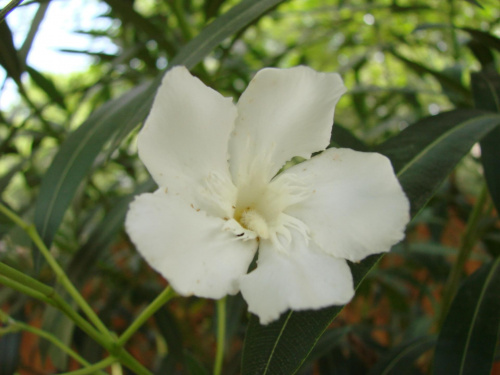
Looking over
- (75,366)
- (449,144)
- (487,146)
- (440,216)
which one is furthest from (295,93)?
(75,366)


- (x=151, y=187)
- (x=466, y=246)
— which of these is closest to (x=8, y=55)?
(x=151, y=187)

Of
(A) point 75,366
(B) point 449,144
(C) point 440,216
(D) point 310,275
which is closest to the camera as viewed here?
(D) point 310,275

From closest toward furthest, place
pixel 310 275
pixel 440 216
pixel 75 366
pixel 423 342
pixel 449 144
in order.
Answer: pixel 310 275
pixel 449 144
pixel 423 342
pixel 440 216
pixel 75 366

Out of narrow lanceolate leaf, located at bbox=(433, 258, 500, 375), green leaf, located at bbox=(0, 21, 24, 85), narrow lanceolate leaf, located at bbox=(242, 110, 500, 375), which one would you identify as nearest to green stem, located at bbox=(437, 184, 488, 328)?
narrow lanceolate leaf, located at bbox=(433, 258, 500, 375)

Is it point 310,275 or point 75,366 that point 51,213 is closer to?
point 310,275

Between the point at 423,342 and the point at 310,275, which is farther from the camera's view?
the point at 423,342

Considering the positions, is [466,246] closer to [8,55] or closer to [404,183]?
[404,183]

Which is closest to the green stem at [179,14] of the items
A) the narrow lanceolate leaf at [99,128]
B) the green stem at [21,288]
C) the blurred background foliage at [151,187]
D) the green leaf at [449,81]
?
the blurred background foliage at [151,187]

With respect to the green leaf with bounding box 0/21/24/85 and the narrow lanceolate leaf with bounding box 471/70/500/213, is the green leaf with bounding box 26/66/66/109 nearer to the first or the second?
the green leaf with bounding box 0/21/24/85

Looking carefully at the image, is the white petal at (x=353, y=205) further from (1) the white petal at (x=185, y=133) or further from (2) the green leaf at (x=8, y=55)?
(2) the green leaf at (x=8, y=55)
